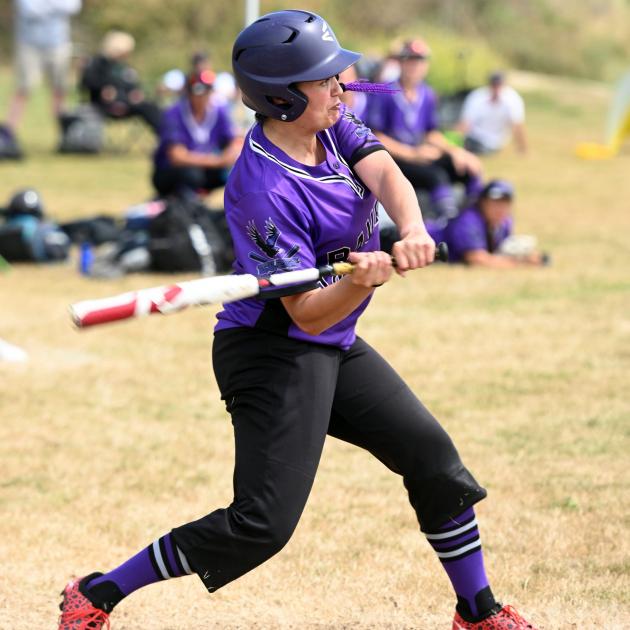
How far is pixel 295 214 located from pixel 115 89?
15.5m

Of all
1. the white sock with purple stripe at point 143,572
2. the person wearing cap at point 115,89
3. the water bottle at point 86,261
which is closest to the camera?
the white sock with purple stripe at point 143,572

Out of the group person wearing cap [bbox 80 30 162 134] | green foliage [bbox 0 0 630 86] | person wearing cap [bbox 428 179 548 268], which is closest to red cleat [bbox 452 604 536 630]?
person wearing cap [bbox 428 179 548 268]

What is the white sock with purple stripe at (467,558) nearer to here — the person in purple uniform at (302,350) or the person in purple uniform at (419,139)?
the person in purple uniform at (302,350)

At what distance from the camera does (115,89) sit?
1823 cm

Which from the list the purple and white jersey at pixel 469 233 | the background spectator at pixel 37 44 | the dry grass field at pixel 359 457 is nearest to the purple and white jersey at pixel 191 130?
the dry grass field at pixel 359 457

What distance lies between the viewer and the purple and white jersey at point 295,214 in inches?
131

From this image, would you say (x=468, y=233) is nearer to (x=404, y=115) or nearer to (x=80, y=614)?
(x=404, y=115)

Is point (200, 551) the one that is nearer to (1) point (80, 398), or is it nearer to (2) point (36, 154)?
(1) point (80, 398)

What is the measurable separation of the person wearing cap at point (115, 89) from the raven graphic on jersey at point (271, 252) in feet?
49.1

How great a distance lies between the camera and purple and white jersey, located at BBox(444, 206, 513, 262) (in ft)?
33.5

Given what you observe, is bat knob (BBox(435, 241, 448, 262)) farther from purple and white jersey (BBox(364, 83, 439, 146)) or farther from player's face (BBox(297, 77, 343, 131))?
purple and white jersey (BBox(364, 83, 439, 146))

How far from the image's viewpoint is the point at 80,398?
6.71 meters

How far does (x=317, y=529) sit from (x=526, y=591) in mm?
987

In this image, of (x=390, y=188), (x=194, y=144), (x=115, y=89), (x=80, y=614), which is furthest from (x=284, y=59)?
(x=115, y=89)
